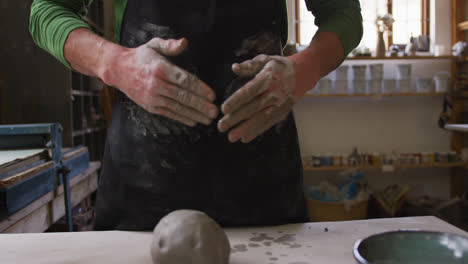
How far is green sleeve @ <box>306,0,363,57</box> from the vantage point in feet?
2.97

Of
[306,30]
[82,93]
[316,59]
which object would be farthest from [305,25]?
[316,59]

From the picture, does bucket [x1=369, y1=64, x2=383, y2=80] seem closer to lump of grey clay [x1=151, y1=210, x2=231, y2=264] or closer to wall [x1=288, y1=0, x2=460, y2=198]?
wall [x1=288, y1=0, x2=460, y2=198]

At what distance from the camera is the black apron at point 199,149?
2.87 ft

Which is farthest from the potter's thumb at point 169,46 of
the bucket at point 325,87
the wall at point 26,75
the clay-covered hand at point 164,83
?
the bucket at point 325,87

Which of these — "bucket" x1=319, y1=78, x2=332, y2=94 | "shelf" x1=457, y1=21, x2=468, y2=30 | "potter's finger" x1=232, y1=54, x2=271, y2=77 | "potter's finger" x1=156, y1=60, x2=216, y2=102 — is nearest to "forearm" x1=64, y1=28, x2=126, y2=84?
"potter's finger" x1=156, y1=60, x2=216, y2=102

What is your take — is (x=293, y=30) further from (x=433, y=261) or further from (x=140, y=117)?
(x=433, y=261)

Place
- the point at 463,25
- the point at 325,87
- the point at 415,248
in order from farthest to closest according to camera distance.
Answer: the point at 463,25, the point at 325,87, the point at 415,248

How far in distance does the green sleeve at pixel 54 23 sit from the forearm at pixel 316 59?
0.47 metres

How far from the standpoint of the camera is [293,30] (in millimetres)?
3816

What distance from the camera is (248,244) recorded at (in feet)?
2.46

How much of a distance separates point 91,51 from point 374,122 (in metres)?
3.33

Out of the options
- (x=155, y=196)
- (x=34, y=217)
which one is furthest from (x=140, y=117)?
(x=34, y=217)

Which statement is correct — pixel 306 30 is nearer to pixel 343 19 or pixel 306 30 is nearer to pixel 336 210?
pixel 336 210

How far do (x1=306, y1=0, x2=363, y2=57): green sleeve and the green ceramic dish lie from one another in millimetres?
513
